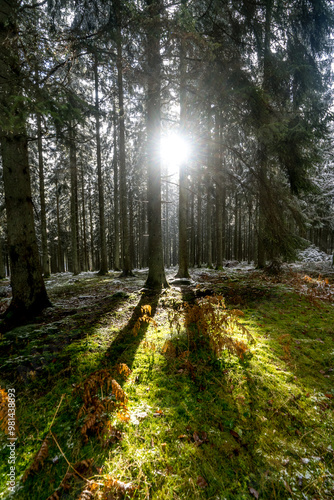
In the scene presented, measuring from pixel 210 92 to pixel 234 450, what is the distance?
8.33m

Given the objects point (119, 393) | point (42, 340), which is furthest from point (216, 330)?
point (42, 340)

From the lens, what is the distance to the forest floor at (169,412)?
6.14 feet

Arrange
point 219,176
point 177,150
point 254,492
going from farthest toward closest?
point 177,150 → point 219,176 → point 254,492

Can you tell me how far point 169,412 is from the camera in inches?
98.7

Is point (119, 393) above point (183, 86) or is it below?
below

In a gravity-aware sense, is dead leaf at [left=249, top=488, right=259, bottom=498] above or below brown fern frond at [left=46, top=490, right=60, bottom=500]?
below

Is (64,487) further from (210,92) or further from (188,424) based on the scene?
(210,92)

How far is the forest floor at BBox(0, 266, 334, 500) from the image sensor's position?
1872 millimetres

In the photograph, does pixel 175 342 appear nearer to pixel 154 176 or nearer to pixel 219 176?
pixel 154 176

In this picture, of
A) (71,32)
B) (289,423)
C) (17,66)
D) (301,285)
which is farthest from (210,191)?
(289,423)

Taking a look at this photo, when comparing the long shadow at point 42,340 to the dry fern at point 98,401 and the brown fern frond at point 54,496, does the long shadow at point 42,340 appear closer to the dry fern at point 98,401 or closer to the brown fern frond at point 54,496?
the dry fern at point 98,401

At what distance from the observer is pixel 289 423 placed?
247 centimetres

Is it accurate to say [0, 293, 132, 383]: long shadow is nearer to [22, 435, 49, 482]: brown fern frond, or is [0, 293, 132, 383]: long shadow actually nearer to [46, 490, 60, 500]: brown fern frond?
[22, 435, 49, 482]: brown fern frond

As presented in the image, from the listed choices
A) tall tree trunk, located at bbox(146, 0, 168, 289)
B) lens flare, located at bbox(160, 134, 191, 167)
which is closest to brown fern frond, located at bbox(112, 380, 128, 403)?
tall tree trunk, located at bbox(146, 0, 168, 289)
